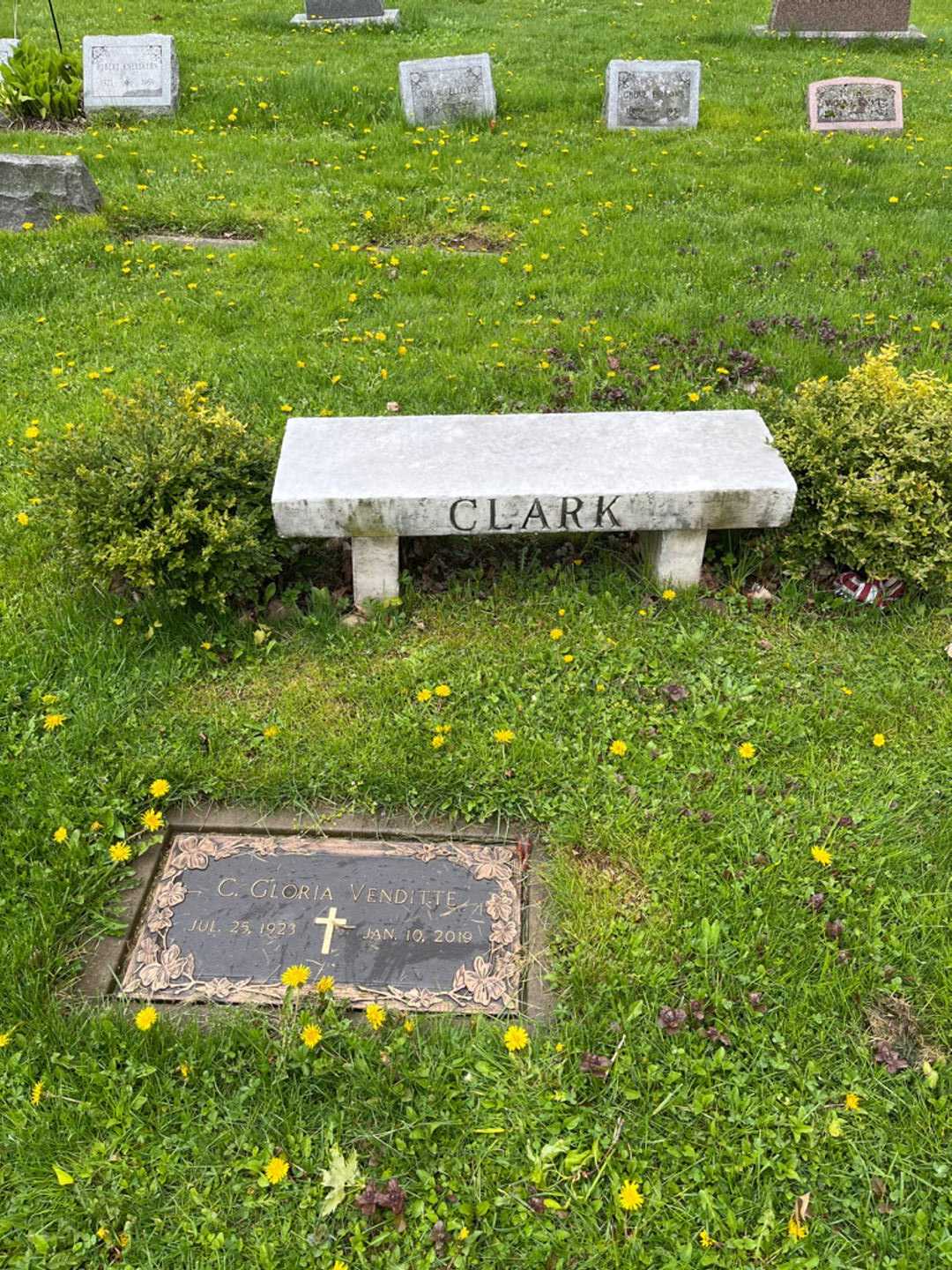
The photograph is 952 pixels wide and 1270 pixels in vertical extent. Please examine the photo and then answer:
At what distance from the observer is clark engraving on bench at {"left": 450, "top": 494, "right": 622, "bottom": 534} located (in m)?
3.64

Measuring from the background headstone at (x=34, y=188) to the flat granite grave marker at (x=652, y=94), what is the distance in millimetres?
4891

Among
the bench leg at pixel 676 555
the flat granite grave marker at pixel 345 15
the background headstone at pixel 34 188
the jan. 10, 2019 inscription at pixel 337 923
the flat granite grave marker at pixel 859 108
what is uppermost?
the flat granite grave marker at pixel 345 15

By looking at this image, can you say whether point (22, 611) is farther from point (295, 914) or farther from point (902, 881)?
point (902, 881)

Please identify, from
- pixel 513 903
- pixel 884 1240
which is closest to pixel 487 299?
pixel 513 903

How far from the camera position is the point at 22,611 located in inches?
152

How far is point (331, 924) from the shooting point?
2865 mm

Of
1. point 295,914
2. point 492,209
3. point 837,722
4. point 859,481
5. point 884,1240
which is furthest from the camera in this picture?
point 492,209

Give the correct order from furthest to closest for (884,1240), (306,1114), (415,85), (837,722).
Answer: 1. (415,85)
2. (837,722)
3. (306,1114)
4. (884,1240)

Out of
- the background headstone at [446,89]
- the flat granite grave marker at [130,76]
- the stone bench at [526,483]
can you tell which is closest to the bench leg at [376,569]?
the stone bench at [526,483]

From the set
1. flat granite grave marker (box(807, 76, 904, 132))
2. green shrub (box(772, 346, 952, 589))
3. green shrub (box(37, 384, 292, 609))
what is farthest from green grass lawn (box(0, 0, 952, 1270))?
flat granite grave marker (box(807, 76, 904, 132))

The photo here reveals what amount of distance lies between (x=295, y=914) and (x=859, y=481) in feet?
8.83

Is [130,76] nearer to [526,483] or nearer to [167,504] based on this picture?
[167,504]

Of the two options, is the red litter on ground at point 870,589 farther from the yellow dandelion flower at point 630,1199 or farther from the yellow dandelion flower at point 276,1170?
the yellow dandelion flower at point 276,1170

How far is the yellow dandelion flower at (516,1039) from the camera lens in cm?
253
